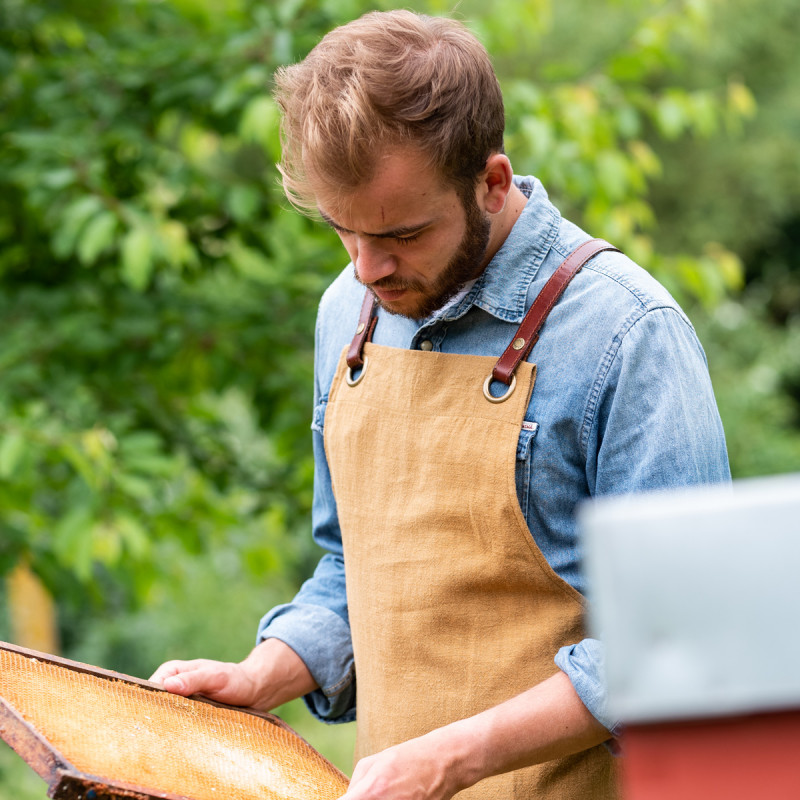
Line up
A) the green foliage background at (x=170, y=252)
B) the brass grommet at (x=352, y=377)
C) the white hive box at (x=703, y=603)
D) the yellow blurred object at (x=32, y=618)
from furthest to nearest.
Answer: the yellow blurred object at (x=32, y=618) → the green foliage background at (x=170, y=252) → the brass grommet at (x=352, y=377) → the white hive box at (x=703, y=603)

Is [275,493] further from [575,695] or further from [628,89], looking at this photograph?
[575,695]

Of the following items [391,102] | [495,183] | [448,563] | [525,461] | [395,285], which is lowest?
[448,563]

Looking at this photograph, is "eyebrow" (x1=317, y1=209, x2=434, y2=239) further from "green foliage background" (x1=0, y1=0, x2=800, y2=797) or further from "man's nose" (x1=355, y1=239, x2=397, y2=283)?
"green foliage background" (x1=0, y1=0, x2=800, y2=797)

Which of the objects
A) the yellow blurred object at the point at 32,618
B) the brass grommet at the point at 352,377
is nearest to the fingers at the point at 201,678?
the brass grommet at the point at 352,377

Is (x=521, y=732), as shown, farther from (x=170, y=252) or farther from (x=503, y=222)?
(x=170, y=252)

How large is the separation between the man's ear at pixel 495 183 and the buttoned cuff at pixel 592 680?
63 centimetres

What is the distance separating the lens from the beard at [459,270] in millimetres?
1394

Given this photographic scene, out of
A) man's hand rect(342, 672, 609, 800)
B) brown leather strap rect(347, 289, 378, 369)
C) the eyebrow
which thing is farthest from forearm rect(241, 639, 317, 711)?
the eyebrow

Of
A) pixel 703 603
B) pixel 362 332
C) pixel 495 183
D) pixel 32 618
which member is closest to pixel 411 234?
pixel 495 183

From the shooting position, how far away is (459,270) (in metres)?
1.41

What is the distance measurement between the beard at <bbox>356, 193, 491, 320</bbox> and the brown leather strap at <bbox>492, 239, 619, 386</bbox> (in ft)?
0.38

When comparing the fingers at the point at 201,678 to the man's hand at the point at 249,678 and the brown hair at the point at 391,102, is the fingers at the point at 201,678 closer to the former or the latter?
the man's hand at the point at 249,678

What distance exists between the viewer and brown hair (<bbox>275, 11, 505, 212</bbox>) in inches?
51.1

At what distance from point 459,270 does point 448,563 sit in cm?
42
